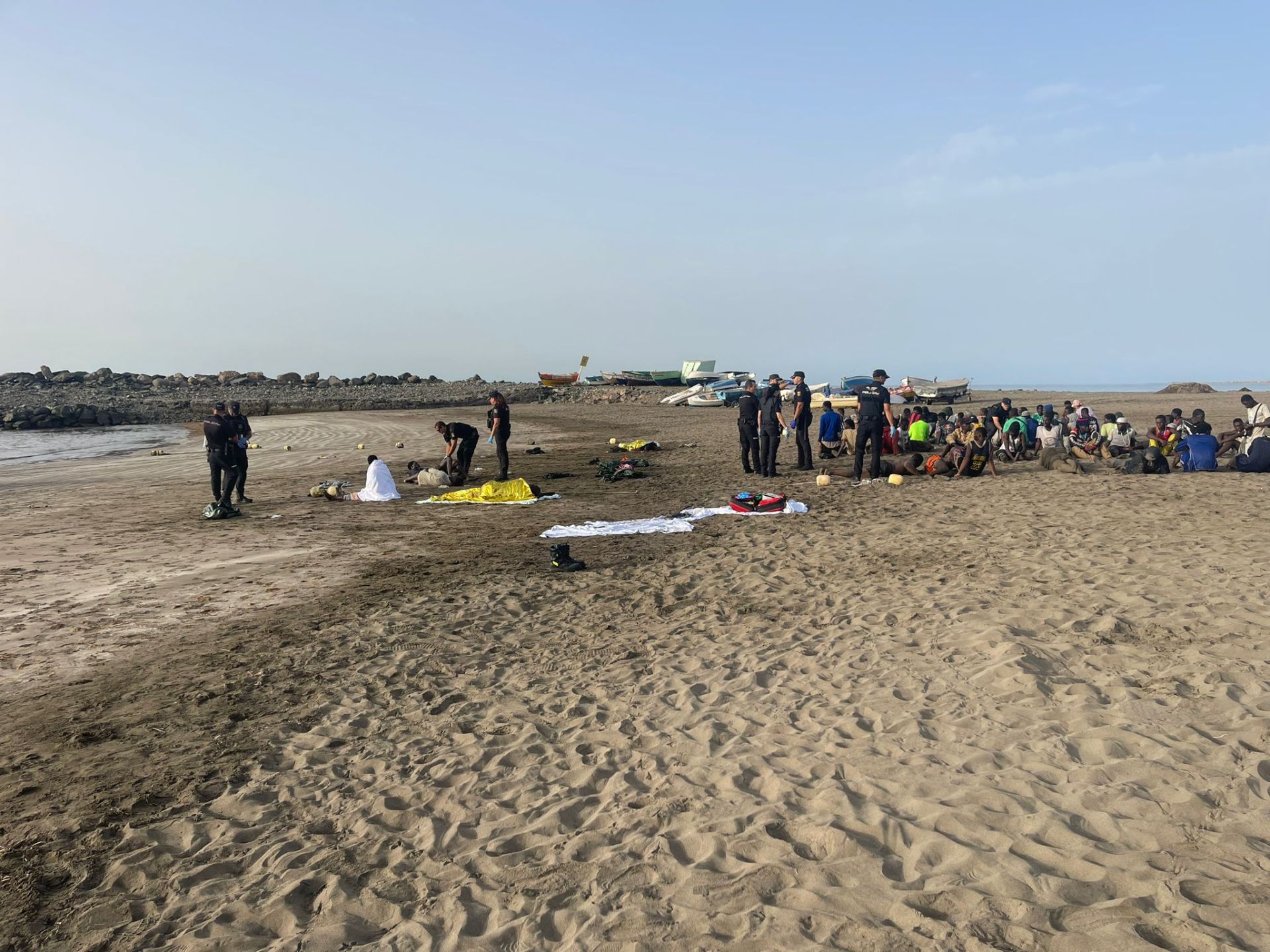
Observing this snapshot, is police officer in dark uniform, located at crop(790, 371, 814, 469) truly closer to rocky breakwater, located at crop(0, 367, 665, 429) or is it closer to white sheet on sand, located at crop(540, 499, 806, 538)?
white sheet on sand, located at crop(540, 499, 806, 538)

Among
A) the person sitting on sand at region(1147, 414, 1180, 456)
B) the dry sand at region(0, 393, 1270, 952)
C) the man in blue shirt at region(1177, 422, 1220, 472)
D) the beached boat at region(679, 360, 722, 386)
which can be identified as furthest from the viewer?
the beached boat at region(679, 360, 722, 386)

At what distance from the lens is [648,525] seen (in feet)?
38.7

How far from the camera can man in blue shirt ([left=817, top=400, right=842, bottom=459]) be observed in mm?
18812

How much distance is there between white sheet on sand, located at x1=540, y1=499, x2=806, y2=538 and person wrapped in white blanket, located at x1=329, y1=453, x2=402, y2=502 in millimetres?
4270

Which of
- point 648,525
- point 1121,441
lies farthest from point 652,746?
point 1121,441

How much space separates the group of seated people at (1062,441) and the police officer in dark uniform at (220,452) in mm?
11899

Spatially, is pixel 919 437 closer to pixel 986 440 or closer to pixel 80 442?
pixel 986 440

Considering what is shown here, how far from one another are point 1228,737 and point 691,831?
3258 millimetres

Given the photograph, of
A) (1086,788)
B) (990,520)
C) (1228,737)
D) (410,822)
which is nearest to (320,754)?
(410,822)

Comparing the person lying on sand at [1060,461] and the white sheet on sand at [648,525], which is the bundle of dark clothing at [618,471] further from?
the person lying on sand at [1060,461]

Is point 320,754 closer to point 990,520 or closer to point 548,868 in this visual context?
point 548,868

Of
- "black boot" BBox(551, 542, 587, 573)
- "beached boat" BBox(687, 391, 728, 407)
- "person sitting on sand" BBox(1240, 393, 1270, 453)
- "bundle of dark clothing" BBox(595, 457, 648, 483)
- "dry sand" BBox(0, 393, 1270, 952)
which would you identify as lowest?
"dry sand" BBox(0, 393, 1270, 952)

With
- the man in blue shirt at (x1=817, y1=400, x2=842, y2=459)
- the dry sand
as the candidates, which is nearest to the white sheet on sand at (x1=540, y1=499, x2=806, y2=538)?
the dry sand

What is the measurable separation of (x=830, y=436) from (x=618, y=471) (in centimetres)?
529
